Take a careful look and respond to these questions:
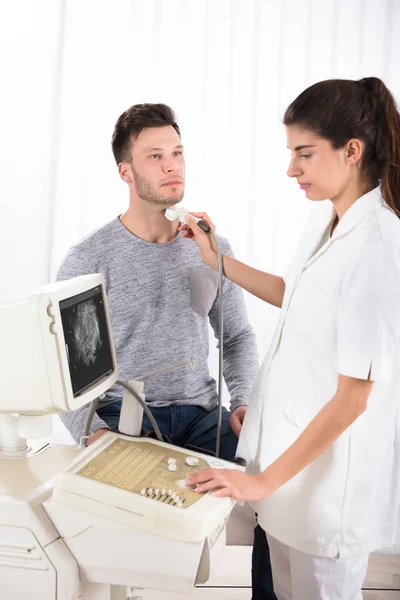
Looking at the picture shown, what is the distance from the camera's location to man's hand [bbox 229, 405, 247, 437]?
6.28 ft

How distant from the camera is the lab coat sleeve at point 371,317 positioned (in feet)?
4.20

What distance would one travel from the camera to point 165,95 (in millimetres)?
3336

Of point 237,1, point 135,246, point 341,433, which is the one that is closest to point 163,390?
point 135,246

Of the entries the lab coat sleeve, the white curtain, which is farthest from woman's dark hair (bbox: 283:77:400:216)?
the white curtain

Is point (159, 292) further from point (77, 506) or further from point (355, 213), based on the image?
point (77, 506)

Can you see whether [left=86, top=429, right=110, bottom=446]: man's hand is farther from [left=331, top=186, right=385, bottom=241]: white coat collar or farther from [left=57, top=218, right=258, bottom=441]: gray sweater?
[left=331, top=186, right=385, bottom=241]: white coat collar

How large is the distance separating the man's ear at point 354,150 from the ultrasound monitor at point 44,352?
56 centimetres

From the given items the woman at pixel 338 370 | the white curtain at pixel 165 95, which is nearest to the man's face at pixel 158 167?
the woman at pixel 338 370

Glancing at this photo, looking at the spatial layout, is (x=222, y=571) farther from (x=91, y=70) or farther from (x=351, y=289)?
(x=91, y=70)

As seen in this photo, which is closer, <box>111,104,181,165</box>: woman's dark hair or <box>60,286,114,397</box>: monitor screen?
<box>60,286,114,397</box>: monitor screen

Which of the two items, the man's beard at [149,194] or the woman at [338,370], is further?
the man's beard at [149,194]

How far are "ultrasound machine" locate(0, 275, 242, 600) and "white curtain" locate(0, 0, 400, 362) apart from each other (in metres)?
2.06

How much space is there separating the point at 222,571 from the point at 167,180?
1.33m

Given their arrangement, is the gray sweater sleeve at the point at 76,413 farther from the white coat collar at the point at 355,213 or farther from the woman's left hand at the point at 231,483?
the white coat collar at the point at 355,213
